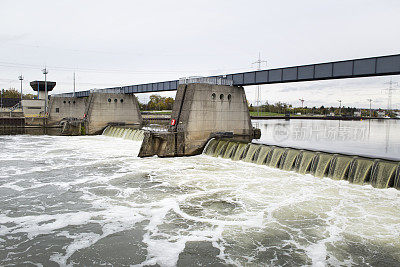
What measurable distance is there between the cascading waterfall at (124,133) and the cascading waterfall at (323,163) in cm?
1632

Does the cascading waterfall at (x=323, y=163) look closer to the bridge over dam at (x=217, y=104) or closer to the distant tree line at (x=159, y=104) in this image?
the bridge over dam at (x=217, y=104)

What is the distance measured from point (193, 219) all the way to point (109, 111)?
42.7m

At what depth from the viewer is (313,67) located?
2577cm

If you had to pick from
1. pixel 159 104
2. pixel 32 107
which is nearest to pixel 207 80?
pixel 32 107

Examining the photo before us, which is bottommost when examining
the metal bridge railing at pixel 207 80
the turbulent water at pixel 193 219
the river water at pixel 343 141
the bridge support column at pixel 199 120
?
the turbulent water at pixel 193 219

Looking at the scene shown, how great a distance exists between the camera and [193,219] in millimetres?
13266

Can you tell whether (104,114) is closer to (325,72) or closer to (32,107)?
(325,72)

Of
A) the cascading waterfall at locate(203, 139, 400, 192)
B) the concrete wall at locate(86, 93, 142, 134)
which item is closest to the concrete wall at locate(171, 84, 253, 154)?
the cascading waterfall at locate(203, 139, 400, 192)

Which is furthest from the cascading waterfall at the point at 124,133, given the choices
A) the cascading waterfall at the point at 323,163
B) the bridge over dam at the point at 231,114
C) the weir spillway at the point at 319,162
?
the cascading waterfall at the point at 323,163

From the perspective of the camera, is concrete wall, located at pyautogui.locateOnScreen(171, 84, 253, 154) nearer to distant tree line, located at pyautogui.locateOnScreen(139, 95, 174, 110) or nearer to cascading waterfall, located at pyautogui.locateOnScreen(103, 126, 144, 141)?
cascading waterfall, located at pyautogui.locateOnScreen(103, 126, 144, 141)

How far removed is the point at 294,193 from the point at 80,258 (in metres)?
11.8

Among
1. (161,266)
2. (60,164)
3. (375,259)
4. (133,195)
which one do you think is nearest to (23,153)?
(60,164)

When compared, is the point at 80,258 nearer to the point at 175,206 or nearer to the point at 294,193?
the point at 175,206

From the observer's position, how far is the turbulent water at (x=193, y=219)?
10.2 m
